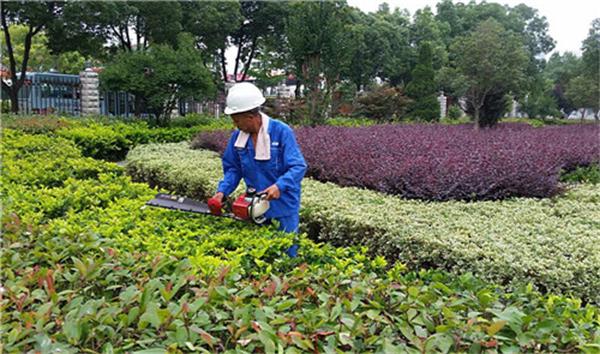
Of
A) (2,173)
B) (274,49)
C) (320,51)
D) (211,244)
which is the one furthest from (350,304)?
(274,49)

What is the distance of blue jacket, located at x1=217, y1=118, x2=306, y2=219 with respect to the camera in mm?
3053

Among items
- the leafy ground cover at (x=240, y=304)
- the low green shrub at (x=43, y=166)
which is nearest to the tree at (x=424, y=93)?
the low green shrub at (x=43, y=166)

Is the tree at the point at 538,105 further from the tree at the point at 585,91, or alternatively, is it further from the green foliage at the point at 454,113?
the tree at the point at 585,91

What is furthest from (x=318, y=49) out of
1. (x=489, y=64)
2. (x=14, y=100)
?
(x=14, y=100)

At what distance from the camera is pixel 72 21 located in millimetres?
16766

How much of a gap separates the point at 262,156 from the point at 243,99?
0.39 meters

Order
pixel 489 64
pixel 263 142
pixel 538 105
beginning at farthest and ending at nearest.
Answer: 1. pixel 538 105
2. pixel 489 64
3. pixel 263 142

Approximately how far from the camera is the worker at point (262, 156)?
9.65 ft

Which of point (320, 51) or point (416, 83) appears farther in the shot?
point (416, 83)

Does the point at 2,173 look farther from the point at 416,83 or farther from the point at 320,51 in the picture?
the point at 416,83

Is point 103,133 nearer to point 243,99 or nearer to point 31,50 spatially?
point 243,99

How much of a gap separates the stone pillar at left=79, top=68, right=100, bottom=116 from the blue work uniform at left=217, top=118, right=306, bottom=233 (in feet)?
51.4

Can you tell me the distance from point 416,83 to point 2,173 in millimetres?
20999

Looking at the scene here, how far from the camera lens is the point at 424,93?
23.6m
